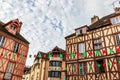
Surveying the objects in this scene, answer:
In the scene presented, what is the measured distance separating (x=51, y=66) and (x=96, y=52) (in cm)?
1423

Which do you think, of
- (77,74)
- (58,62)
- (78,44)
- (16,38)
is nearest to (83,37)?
(78,44)

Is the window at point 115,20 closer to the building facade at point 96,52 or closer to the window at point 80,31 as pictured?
the building facade at point 96,52

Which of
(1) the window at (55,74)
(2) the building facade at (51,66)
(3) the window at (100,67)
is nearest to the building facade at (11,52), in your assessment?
(3) the window at (100,67)

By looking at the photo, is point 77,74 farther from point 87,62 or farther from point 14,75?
point 14,75

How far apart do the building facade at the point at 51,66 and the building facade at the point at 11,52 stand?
1052cm

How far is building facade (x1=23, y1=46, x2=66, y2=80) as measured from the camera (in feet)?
87.5

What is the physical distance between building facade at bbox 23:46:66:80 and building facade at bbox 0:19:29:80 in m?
10.5

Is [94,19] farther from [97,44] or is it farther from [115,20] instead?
[97,44]

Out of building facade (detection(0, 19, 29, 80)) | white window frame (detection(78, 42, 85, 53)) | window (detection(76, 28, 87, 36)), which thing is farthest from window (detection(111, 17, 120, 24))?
building facade (detection(0, 19, 29, 80))

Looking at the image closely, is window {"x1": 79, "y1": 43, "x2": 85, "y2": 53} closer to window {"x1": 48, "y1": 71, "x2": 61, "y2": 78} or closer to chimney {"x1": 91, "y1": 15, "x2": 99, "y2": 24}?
chimney {"x1": 91, "y1": 15, "x2": 99, "y2": 24}

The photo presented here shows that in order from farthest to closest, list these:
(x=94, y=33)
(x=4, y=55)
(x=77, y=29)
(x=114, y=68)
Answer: (x=77, y=29) → (x=94, y=33) → (x=4, y=55) → (x=114, y=68)

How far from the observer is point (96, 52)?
49.3 feet

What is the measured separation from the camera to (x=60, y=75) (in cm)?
2667

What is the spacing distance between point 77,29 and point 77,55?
3.71 metres
